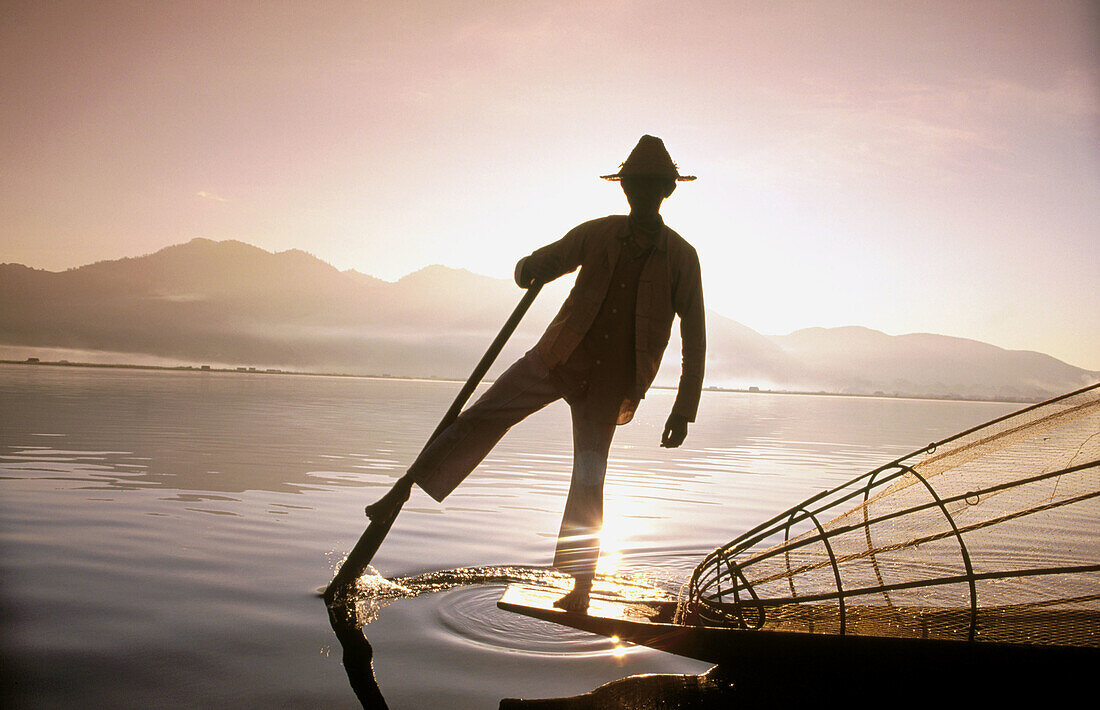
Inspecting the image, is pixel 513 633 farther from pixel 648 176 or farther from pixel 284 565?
pixel 648 176

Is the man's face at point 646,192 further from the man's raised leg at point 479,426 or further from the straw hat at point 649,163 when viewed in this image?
the man's raised leg at point 479,426

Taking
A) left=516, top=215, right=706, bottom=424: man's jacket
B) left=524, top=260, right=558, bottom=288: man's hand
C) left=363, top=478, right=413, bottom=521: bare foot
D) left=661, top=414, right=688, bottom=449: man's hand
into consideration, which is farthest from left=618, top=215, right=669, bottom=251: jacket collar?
left=363, top=478, right=413, bottom=521: bare foot

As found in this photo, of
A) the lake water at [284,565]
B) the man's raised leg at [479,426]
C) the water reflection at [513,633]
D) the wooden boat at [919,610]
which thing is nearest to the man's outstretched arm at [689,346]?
the man's raised leg at [479,426]

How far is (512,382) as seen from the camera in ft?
15.9

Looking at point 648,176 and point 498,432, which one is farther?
point 498,432

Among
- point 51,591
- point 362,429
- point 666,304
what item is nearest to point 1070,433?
point 666,304

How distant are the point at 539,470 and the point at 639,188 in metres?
10.3

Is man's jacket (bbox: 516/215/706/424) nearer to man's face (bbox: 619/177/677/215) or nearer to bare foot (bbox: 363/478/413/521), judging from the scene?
man's face (bbox: 619/177/677/215)

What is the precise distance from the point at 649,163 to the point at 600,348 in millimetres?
1158

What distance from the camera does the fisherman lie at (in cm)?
462

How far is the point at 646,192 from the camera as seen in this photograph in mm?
4594

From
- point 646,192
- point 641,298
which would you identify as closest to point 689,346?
point 641,298

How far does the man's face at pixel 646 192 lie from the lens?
459 cm

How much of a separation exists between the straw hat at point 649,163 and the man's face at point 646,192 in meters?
0.04
